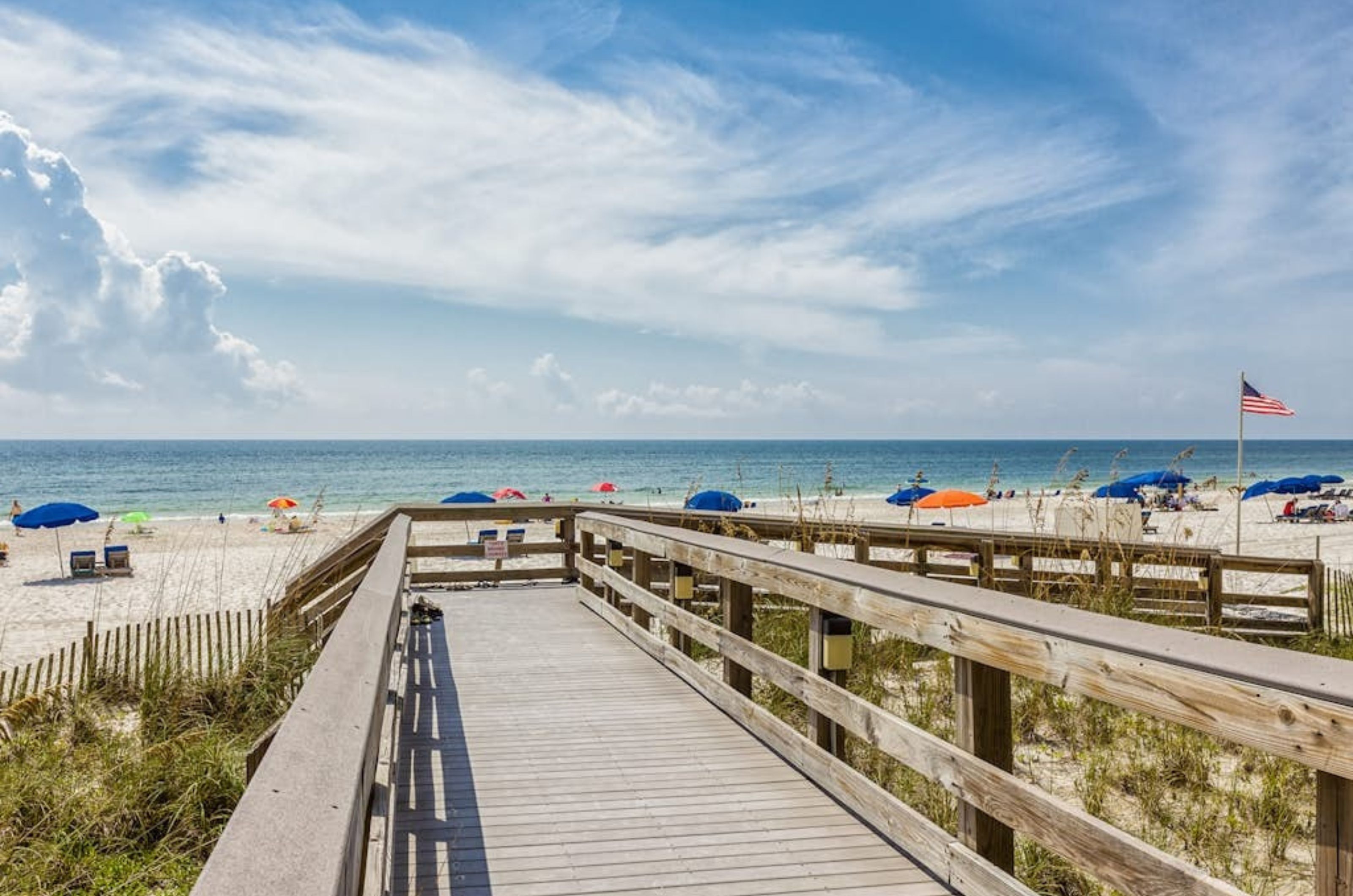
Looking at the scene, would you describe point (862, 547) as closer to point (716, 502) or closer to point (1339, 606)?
point (1339, 606)

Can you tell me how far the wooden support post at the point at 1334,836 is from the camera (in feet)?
5.56

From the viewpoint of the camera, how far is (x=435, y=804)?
151 inches

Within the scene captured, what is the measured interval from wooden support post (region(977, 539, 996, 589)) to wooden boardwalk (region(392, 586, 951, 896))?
3.23 metres

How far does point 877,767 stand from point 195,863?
12.0ft

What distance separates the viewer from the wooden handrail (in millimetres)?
1072

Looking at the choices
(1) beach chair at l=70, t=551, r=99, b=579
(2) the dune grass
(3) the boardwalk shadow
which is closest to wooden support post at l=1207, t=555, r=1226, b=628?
(3) the boardwalk shadow

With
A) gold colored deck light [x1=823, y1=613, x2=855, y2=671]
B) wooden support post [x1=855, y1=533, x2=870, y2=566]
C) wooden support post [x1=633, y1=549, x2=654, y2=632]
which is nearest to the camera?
gold colored deck light [x1=823, y1=613, x2=855, y2=671]

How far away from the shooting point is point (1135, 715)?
5363 mm

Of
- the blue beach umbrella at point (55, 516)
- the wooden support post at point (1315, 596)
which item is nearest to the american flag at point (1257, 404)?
the wooden support post at point (1315, 596)

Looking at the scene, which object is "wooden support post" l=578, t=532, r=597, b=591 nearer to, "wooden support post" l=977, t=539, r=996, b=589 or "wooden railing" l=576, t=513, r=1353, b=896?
"wooden support post" l=977, t=539, r=996, b=589

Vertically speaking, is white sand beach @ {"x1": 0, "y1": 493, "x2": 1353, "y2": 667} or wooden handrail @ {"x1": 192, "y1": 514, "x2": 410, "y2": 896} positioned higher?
wooden handrail @ {"x1": 192, "y1": 514, "x2": 410, "y2": 896}

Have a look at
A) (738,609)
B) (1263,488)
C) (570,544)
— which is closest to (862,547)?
(738,609)

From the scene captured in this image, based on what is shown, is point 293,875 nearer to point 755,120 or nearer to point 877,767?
point 877,767

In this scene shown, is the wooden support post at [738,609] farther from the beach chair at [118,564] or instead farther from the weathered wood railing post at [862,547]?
the beach chair at [118,564]
